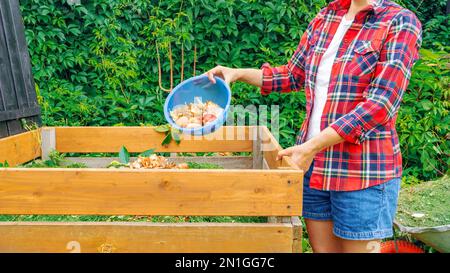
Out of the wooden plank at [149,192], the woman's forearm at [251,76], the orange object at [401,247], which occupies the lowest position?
the orange object at [401,247]

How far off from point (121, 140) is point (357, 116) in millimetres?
1349

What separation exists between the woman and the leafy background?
2189 millimetres

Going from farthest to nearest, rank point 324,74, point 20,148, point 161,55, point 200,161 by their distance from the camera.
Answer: point 161,55 → point 200,161 → point 20,148 → point 324,74

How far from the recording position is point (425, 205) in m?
2.89

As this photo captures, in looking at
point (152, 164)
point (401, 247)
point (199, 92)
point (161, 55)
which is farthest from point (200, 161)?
point (161, 55)

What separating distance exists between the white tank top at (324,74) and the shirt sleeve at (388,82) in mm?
178

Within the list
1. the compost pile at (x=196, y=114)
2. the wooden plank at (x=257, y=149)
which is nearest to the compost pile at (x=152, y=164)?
the compost pile at (x=196, y=114)

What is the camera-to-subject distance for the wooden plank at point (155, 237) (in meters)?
1.55

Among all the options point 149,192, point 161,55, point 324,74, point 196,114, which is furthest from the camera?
point 161,55

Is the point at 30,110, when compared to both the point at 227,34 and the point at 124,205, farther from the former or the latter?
the point at 227,34

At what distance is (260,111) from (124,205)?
8.85 feet

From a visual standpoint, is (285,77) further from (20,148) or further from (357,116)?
(20,148)

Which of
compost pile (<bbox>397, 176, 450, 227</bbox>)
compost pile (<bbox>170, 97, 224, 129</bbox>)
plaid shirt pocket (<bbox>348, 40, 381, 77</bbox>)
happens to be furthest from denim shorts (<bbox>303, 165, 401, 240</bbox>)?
compost pile (<bbox>397, 176, 450, 227</bbox>)

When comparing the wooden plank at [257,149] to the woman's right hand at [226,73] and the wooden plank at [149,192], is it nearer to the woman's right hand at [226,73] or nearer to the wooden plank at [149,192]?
the woman's right hand at [226,73]
